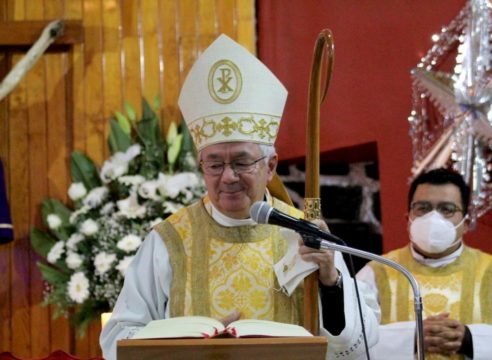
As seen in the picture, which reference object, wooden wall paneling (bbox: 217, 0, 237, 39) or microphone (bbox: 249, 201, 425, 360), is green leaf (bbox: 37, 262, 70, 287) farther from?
microphone (bbox: 249, 201, 425, 360)

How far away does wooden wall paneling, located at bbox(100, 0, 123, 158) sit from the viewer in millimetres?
6184

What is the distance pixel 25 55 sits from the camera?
6.09 meters

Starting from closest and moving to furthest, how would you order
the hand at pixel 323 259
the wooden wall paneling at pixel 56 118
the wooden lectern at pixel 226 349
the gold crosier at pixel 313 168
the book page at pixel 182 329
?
the wooden lectern at pixel 226 349 < the book page at pixel 182 329 < the hand at pixel 323 259 < the gold crosier at pixel 313 168 < the wooden wall paneling at pixel 56 118

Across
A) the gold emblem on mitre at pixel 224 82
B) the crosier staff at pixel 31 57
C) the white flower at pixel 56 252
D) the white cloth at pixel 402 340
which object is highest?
the crosier staff at pixel 31 57

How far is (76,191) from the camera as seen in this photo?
579cm

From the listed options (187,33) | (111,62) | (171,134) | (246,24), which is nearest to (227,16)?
(246,24)

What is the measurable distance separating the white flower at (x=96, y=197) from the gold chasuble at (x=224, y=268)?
2.26m

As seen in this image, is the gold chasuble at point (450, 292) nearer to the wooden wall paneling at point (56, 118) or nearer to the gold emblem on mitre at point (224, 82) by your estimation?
the gold emblem on mitre at point (224, 82)

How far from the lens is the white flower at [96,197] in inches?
223

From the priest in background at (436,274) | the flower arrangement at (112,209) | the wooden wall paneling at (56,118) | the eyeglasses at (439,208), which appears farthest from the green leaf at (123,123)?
the eyeglasses at (439,208)

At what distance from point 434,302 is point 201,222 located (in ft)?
3.86

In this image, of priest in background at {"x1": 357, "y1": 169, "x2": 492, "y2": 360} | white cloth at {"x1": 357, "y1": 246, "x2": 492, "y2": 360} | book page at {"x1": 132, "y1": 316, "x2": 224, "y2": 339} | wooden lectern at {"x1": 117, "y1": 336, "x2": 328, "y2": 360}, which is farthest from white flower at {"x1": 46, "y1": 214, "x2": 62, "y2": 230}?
wooden lectern at {"x1": 117, "y1": 336, "x2": 328, "y2": 360}

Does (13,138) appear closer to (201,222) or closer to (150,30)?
(150,30)

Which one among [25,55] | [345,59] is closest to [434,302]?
[345,59]
